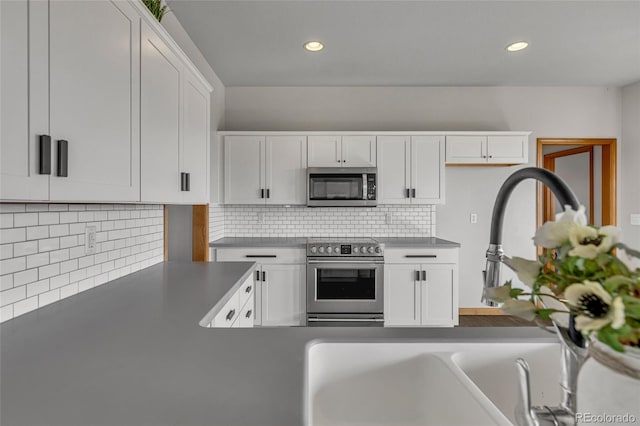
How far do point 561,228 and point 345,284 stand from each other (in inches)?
Result: 118

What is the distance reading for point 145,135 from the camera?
1543 millimetres

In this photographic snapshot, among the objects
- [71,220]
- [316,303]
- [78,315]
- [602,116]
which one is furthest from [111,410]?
[602,116]

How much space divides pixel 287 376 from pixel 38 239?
113 centimetres

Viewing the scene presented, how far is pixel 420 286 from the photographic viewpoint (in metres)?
3.52

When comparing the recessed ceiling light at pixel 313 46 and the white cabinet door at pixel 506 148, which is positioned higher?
the recessed ceiling light at pixel 313 46

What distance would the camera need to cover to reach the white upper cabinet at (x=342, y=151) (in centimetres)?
377

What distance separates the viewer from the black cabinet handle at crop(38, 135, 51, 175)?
92cm

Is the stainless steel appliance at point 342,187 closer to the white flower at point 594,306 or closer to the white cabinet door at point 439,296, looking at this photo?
the white cabinet door at point 439,296

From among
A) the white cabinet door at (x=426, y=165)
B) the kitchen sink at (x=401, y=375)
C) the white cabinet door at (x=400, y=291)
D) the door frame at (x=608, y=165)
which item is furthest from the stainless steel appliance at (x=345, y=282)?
the kitchen sink at (x=401, y=375)

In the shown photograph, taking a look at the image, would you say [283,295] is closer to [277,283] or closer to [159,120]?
[277,283]

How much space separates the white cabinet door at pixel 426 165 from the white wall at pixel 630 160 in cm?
221

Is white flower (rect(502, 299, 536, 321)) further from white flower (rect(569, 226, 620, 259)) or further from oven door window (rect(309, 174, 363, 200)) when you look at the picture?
oven door window (rect(309, 174, 363, 200))

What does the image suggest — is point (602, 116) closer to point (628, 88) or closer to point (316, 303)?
point (628, 88)

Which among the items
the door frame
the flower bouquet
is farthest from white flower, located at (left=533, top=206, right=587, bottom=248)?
the door frame
